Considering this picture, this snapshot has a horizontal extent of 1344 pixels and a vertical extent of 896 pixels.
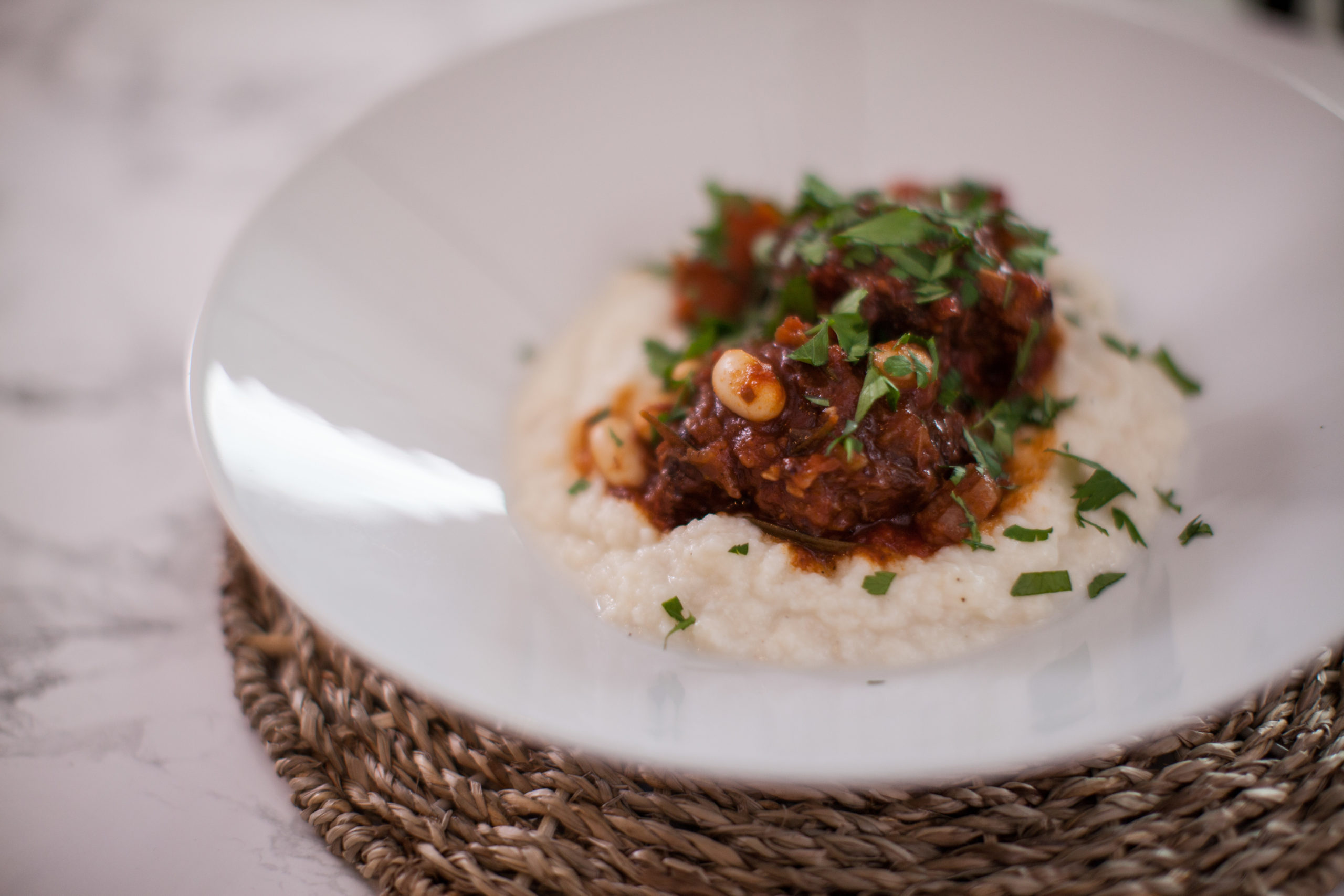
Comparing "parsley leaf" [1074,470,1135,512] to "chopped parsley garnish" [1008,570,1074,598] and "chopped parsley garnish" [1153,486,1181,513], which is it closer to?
"chopped parsley garnish" [1153,486,1181,513]

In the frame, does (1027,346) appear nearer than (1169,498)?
No

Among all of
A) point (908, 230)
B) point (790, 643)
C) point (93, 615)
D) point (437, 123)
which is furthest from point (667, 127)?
point (93, 615)

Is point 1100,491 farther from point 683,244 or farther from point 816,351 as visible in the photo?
point 683,244

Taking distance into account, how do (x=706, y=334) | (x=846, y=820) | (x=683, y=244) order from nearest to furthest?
(x=846, y=820)
(x=706, y=334)
(x=683, y=244)

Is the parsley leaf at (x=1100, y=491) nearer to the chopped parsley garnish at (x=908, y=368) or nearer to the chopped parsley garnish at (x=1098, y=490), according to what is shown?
the chopped parsley garnish at (x=1098, y=490)

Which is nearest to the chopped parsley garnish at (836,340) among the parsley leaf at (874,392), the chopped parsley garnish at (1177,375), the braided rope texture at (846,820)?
the parsley leaf at (874,392)

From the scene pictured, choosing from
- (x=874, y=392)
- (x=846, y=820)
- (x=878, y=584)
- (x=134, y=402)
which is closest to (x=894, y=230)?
(x=874, y=392)
